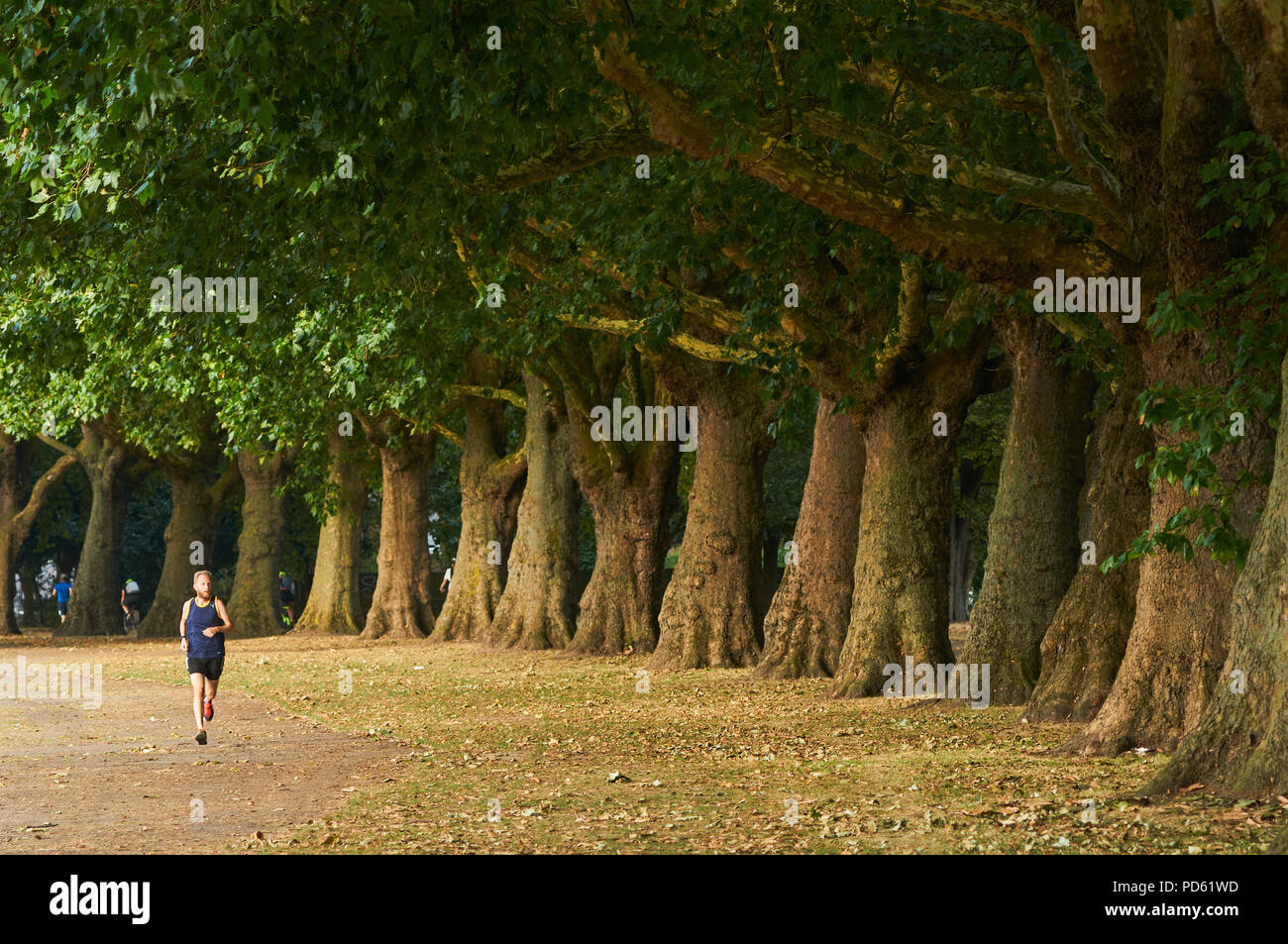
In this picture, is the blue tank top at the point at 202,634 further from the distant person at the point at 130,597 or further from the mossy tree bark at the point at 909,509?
the distant person at the point at 130,597

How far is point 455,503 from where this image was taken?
171ft

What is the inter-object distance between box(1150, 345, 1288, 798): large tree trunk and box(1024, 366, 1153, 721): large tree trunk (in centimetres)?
441

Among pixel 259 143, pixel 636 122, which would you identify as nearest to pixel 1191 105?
pixel 636 122

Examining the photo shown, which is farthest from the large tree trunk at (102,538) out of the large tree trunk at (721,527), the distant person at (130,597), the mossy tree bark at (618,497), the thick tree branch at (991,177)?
the thick tree branch at (991,177)

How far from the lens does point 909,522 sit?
17531 millimetres

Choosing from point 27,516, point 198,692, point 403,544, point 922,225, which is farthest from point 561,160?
point 27,516

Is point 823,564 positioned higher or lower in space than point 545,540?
lower

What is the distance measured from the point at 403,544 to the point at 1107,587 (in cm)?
2251

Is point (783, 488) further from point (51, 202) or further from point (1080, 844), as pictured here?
point (1080, 844)

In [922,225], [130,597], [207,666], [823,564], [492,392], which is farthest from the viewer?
[130,597]

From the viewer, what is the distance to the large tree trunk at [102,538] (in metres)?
39.9

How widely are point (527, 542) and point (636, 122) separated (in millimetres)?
16273

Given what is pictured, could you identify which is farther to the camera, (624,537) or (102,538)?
(102,538)

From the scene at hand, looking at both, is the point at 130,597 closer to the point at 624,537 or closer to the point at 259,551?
the point at 259,551
